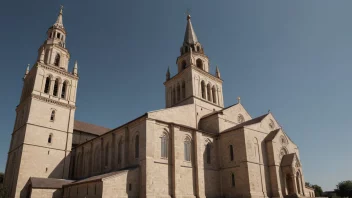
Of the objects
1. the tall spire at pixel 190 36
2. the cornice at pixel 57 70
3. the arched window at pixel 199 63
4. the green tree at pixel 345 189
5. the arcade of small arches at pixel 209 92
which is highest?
the tall spire at pixel 190 36

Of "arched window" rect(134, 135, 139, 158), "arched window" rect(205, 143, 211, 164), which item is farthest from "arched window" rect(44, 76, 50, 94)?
"arched window" rect(205, 143, 211, 164)

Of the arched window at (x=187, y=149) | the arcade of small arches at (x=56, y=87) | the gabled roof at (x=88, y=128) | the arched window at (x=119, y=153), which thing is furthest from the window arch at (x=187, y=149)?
the gabled roof at (x=88, y=128)

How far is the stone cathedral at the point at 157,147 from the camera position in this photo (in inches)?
1018

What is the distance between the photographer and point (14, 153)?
3569 centimetres

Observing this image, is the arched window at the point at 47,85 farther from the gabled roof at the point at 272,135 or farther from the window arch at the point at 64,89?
the gabled roof at the point at 272,135

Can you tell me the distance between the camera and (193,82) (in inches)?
1486

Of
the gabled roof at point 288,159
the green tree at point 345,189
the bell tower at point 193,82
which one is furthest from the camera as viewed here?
the green tree at point 345,189

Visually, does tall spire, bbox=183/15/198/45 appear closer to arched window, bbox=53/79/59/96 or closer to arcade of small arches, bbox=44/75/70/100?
arcade of small arches, bbox=44/75/70/100

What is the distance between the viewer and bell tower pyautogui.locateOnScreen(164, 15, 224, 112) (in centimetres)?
3781

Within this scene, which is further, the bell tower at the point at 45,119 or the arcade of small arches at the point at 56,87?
the arcade of small arches at the point at 56,87

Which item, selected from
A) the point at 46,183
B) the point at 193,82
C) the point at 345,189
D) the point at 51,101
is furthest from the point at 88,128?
the point at 345,189

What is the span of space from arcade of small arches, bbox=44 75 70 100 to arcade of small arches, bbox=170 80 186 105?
55.1 ft

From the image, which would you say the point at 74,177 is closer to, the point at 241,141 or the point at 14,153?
the point at 14,153

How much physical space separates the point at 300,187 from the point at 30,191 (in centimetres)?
3154
